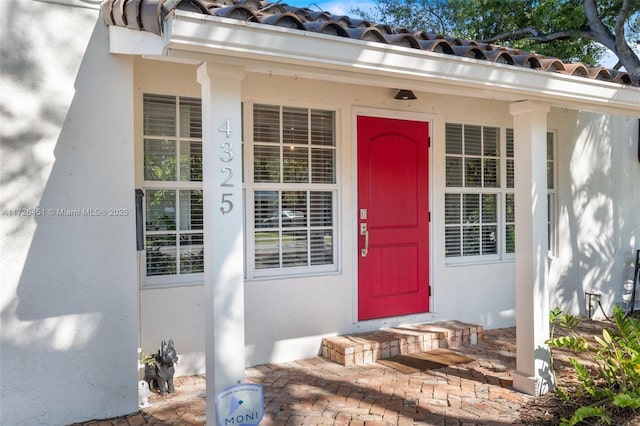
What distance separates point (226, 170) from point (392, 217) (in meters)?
2.92

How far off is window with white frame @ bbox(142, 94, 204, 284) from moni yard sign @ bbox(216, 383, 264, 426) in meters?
1.89

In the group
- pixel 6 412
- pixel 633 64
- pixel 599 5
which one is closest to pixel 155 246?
pixel 6 412

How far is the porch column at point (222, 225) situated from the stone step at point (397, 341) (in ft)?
6.46

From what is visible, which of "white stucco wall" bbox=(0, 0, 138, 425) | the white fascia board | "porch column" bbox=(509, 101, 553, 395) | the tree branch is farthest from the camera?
the tree branch

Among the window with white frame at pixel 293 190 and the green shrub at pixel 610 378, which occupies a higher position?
the window with white frame at pixel 293 190

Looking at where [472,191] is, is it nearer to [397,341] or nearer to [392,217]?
[392,217]

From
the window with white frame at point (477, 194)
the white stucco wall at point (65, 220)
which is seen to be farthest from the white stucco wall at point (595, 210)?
the white stucco wall at point (65, 220)

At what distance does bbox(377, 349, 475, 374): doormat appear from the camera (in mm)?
4806

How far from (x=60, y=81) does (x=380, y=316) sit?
12.5ft

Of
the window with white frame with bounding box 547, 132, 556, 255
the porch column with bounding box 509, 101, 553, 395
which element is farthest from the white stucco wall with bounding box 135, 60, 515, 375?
the porch column with bounding box 509, 101, 553, 395

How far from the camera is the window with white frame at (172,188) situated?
4.50 meters

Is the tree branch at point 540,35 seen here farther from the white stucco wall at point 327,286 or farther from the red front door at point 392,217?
the red front door at point 392,217

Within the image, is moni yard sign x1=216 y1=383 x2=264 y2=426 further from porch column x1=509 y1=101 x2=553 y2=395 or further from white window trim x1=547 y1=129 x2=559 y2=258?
white window trim x1=547 y1=129 x2=559 y2=258

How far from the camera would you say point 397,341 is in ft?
17.0
